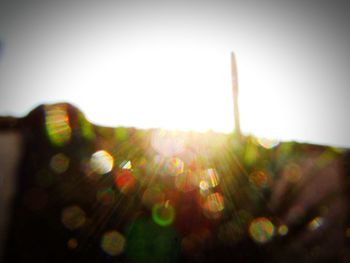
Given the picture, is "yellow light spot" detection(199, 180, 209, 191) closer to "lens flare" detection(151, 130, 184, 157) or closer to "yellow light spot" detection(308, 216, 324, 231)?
"lens flare" detection(151, 130, 184, 157)

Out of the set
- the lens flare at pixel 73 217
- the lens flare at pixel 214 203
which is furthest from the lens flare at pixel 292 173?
the lens flare at pixel 73 217

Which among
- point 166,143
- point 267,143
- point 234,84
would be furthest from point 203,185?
point 234,84

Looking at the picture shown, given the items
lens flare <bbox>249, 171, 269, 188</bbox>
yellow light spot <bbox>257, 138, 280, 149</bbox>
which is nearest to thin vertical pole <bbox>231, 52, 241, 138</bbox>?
yellow light spot <bbox>257, 138, 280, 149</bbox>

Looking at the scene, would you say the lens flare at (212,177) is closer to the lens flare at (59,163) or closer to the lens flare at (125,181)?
the lens flare at (125,181)

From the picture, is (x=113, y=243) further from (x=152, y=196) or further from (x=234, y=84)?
(x=234, y=84)

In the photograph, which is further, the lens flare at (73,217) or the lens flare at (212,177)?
the lens flare at (212,177)
